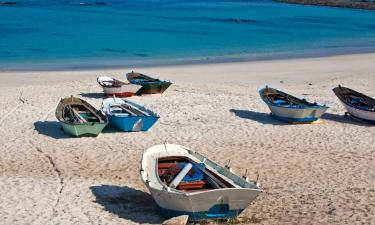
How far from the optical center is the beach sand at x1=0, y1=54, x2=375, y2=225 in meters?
11.6

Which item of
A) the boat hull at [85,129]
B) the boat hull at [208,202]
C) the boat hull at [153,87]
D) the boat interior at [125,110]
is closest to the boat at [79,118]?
the boat hull at [85,129]

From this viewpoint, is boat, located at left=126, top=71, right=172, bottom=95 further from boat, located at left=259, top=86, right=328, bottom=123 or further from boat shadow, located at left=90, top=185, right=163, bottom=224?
boat shadow, located at left=90, top=185, right=163, bottom=224

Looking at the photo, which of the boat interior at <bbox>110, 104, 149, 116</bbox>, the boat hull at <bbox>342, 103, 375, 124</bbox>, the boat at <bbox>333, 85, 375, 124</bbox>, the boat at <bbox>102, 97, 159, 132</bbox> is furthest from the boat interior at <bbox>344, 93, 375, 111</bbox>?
the boat interior at <bbox>110, 104, 149, 116</bbox>

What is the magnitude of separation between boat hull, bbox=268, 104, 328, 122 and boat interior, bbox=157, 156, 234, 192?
6527 mm

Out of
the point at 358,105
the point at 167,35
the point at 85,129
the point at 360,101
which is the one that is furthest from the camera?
the point at 167,35

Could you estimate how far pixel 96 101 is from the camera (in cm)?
2155

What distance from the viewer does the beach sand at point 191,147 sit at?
11.6 m

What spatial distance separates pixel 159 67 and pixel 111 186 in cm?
2046

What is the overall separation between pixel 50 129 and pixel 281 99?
714 centimetres

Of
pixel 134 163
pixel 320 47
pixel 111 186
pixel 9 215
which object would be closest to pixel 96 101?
pixel 134 163

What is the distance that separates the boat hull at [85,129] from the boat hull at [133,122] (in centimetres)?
62

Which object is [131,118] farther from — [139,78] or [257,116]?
[139,78]

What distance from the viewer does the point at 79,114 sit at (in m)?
17.9

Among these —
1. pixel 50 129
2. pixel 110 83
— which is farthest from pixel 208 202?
pixel 110 83
